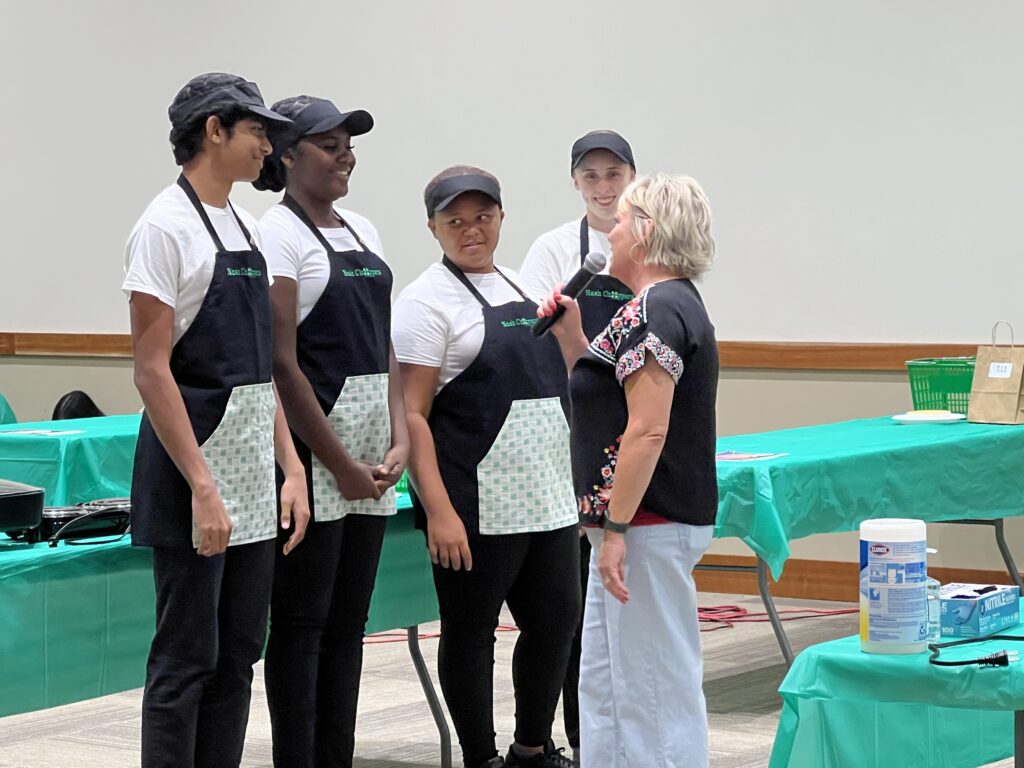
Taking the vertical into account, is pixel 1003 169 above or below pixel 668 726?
above

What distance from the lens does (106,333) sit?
782 cm

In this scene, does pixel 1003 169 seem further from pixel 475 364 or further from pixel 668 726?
pixel 668 726

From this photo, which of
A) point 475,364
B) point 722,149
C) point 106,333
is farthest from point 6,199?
point 475,364

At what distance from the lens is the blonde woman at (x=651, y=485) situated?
8.26ft

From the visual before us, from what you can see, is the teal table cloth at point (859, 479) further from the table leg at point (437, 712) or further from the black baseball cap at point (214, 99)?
the black baseball cap at point (214, 99)

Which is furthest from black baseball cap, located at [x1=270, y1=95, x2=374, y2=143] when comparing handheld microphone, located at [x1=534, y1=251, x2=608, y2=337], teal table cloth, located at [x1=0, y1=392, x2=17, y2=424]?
teal table cloth, located at [x1=0, y1=392, x2=17, y2=424]

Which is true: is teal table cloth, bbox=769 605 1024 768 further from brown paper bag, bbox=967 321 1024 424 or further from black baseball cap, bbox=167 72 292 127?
brown paper bag, bbox=967 321 1024 424

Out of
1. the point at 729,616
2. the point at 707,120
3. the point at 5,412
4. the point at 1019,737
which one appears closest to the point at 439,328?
the point at 1019,737

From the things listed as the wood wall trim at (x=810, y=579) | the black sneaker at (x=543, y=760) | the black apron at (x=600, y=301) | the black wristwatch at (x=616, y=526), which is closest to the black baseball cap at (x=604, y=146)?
the black apron at (x=600, y=301)

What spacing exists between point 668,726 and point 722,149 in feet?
13.0

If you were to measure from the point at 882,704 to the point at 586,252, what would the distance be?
168 cm

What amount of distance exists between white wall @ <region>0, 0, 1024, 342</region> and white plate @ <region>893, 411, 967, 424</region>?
70 centimetres

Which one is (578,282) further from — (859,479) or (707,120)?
(707,120)

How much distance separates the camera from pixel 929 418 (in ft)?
16.8
